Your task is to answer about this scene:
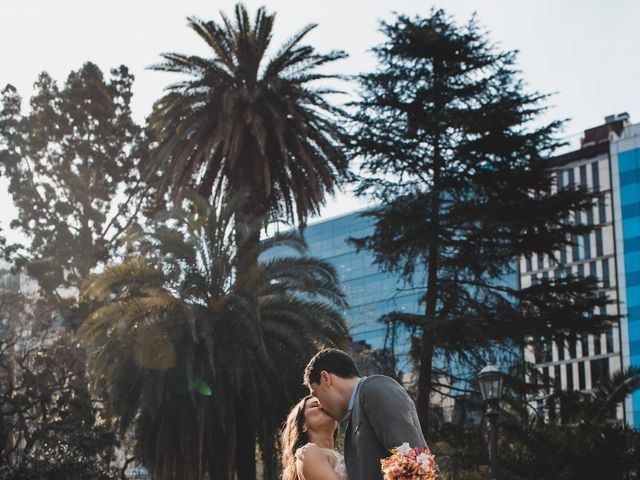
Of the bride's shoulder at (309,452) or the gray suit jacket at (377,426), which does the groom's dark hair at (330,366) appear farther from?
Answer: the bride's shoulder at (309,452)

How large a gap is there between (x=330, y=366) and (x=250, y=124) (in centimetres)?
2212

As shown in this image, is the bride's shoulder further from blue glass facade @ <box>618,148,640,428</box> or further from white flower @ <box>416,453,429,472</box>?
blue glass facade @ <box>618,148,640,428</box>

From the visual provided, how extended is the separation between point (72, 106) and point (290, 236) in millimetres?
19287

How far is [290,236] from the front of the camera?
24422mm

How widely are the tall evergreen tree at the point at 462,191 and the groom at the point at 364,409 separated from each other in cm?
2069

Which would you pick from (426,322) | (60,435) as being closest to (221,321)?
(426,322)

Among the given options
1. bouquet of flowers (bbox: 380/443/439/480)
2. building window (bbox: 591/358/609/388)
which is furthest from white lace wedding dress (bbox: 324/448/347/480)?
Result: building window (bbox: 591/358/609/388)

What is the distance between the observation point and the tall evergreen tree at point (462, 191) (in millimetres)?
26672

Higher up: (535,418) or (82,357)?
(82,357)

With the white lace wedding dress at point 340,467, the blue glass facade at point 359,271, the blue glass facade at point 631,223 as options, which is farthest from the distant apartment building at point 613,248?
the white lace wedding dress at point 340,467

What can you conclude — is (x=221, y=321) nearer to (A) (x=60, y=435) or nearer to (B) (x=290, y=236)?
(B) (x=290, y=236)

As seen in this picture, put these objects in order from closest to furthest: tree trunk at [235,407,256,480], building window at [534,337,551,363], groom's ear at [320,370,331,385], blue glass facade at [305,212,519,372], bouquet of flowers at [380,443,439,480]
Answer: bouquet of flowers at [380,443,439,480]
groom's ear at [320,370,331,385]
tree trunk at [235,407,256,480]
building window at [534,337,551,363]
blue glass facade at [305,212,519,372]

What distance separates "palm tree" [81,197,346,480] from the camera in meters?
22.5

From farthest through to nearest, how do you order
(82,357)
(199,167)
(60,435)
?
(82,357), (60,435), (199,167)
